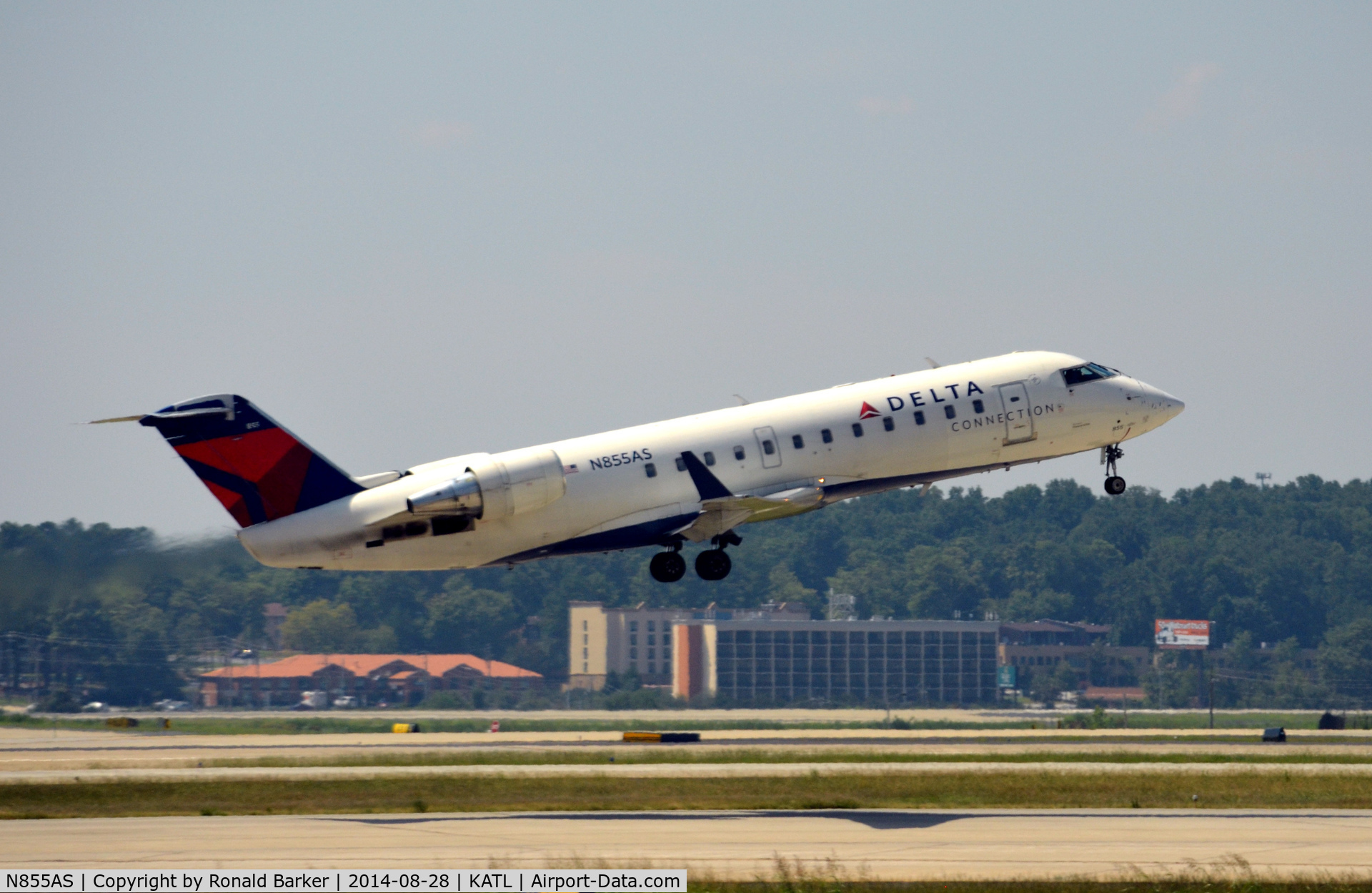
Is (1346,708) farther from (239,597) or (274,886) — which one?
(274,886)

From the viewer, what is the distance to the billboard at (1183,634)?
14300cm

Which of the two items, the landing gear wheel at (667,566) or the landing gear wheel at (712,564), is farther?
the landing gear wheel at (667,566)

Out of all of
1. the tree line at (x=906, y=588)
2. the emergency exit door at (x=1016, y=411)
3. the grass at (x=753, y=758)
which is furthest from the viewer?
the tree line at (x=906, y=588)

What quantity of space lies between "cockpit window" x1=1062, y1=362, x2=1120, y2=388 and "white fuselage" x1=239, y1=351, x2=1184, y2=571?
0.28 m

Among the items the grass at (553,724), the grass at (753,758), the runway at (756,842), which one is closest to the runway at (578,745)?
the grass at (753,758)

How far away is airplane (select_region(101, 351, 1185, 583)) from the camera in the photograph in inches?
1613

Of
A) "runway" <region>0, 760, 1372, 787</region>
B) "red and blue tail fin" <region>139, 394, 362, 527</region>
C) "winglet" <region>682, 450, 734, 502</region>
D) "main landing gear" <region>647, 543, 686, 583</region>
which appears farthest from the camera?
"main landing gear" <region>647, 543, 686, 583</region>

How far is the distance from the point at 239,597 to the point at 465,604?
1020 inches

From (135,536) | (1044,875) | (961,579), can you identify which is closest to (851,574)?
(961,579)

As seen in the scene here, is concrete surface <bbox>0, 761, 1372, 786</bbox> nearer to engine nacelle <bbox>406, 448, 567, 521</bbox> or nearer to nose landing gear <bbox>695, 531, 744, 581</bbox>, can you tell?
nose landing gear <bbox>695, 531, 744, 581</bbox>

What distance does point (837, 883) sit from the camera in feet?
85.8

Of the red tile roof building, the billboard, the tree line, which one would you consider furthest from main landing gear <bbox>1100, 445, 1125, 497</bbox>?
the billboard

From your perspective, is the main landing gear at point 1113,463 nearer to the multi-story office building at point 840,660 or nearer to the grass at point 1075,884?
the grass at point 1075,884

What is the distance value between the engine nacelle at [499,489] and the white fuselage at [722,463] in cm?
18
